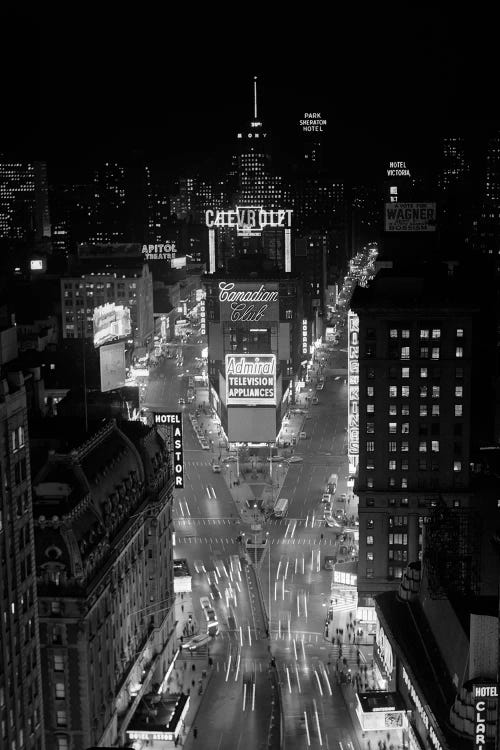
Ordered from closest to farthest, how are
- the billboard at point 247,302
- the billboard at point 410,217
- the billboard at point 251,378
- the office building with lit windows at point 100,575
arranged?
the office building with lit windows at point 100,575 < the billboard at point 410,217 < the billboard at point 251,378 < the billboard at point 247,302

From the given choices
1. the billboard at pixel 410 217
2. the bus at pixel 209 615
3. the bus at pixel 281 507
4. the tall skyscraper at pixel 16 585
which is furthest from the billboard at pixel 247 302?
the tall skyscraper at pixel 16 585

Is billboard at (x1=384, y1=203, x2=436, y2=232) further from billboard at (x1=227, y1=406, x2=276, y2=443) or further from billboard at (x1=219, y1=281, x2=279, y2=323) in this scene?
billboard at (x1=227, y1=406, x2=276, y2=443)

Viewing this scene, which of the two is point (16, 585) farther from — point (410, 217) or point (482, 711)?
point (410, 217)

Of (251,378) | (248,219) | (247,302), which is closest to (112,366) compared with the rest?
(251,378)

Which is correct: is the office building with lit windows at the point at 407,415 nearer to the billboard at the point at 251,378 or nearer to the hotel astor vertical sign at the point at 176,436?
the hotel astor vertical sign at the point at 176,436

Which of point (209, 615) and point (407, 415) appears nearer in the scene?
point (209, 615)

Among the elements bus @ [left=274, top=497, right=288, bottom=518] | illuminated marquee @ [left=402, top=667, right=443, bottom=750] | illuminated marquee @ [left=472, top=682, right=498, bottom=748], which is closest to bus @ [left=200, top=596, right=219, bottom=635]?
illuminated marquee @ [left=402, top=667, right=443, bottom=750]
